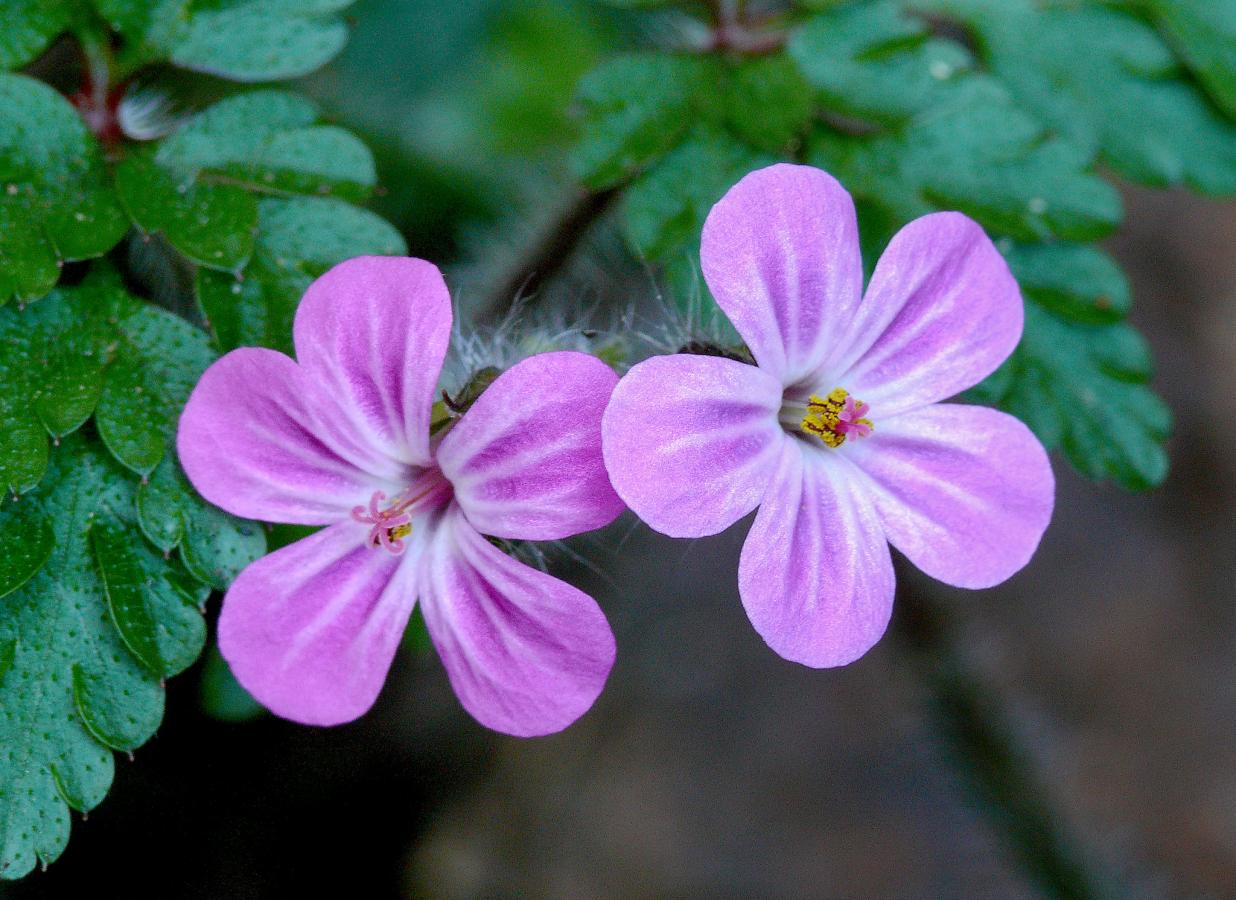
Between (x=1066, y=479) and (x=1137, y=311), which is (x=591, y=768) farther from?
(x=1137, y=311)

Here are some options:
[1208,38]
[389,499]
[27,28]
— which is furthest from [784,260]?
[1208,38]

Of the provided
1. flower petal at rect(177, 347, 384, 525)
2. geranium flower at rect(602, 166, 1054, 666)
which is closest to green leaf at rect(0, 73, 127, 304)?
flower petal at rect(177, 347, 384, 525)

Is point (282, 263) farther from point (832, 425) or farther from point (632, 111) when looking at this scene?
point (832, 425)

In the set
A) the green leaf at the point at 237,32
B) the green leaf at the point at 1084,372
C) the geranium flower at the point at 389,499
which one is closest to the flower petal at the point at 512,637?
the geranium flower at the point at 389,499

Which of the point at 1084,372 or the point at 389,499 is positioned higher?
the point at 389,499

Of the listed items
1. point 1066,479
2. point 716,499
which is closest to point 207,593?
point 716,499

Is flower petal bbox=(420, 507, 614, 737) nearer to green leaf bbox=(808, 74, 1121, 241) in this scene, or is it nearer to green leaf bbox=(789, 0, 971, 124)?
green leaf bbox=(808, 74, 1121, 241)

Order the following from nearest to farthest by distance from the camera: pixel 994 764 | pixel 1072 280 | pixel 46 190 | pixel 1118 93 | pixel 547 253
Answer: pixel 46 190, pixel 1072 280, pixel 1118 93, pixel 547 253, pixel 994 764
